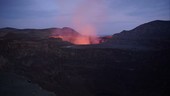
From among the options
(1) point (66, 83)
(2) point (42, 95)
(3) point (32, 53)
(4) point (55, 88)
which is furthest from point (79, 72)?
→ (3) point (32, 53)

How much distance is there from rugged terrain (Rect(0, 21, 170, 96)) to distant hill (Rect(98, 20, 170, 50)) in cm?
96

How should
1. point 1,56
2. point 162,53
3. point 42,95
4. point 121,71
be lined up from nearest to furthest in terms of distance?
1. point 42,95
2. point 121,71
3. point 162,53
4. point 1,56

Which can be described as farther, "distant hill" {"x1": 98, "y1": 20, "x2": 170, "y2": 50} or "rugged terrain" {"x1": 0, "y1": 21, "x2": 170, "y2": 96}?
"distant hill" {"x1": 98, "y1": 20, "x2": 170, "y2": 50}

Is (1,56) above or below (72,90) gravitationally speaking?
above

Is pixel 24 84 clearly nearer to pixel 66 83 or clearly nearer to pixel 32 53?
pixel 66 83

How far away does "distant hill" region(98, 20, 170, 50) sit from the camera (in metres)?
24.9

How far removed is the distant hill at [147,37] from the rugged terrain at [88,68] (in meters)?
0.96

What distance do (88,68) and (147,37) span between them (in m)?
16.6

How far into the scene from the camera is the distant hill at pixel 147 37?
81.8 ft

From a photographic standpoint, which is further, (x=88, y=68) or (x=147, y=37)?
(x=147, y=37)

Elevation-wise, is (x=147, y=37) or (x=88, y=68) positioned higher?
(x=147, y=37)

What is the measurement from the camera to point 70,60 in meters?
19.1

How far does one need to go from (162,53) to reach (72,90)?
1129 centimetres

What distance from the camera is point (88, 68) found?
1659 centimetres
